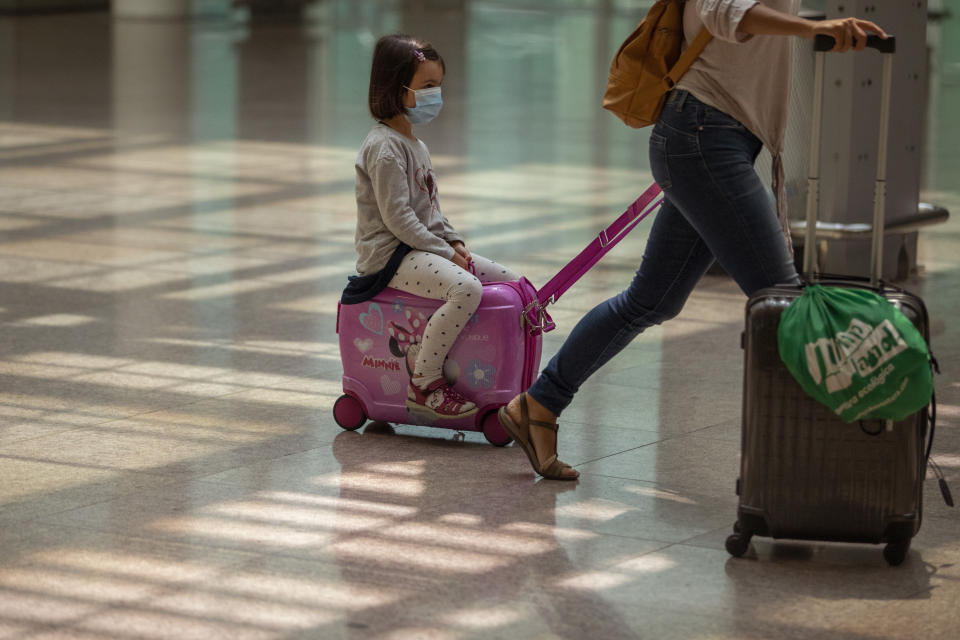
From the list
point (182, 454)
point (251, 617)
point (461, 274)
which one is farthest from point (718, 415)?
point (251, 617)

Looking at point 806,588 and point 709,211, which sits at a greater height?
point 709,211

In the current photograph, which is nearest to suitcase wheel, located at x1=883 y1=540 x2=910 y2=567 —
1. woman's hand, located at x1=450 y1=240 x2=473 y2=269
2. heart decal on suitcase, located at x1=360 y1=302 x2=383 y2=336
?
woman's hand, located at x1=450 y1=240 x2=473 y2=269

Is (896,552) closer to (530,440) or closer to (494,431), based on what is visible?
(530,440)

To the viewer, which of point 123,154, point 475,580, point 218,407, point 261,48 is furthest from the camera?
point 261,48

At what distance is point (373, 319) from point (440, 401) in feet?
1.13

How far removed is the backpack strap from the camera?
4.13m

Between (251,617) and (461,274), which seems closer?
(251,617)

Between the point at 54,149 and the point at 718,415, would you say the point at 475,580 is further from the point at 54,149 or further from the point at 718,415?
the point at 54,149

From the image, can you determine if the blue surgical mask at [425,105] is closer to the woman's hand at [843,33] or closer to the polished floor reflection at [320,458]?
the polished floor reflection at [320,458]

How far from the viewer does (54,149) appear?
40.6 ft

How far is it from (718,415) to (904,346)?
5.87 ft

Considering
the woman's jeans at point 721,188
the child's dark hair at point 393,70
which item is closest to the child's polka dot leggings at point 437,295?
the child's dark hair at point 393,70

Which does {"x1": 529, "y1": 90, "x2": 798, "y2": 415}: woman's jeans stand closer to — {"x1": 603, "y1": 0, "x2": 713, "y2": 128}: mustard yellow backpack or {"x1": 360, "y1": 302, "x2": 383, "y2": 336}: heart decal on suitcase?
{"x1": 603, "y1": 0, "x2": 713, "y2": 128}: mustard yellow backpack

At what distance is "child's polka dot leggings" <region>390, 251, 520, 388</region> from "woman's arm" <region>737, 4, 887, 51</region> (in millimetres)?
1373
